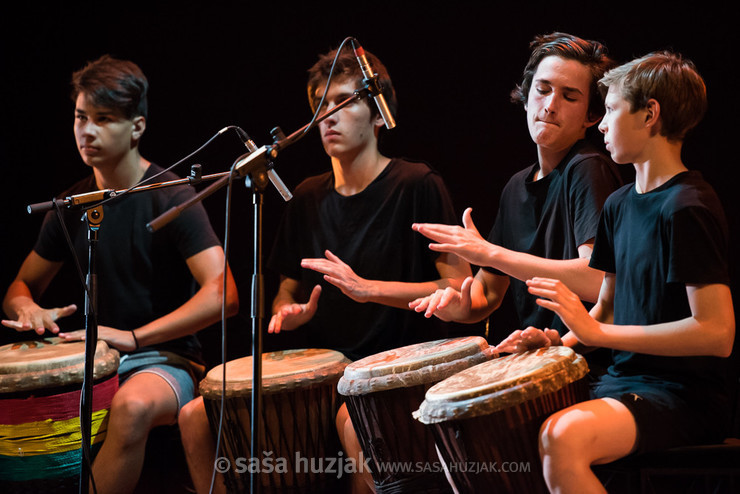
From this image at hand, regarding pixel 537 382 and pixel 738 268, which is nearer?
pixel 537 382

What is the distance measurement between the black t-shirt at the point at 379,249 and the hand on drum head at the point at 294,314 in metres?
0.21

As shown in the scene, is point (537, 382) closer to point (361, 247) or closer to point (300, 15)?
point (361, 247)

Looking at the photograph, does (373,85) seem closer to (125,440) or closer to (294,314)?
(294,314)

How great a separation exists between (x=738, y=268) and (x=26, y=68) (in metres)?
3.54

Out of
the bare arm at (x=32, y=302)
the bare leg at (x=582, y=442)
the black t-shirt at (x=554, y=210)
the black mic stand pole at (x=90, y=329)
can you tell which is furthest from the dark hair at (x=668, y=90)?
the bare arm at (x=32, y=302)

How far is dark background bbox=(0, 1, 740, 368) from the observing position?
3.22 m

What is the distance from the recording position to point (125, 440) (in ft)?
8.87

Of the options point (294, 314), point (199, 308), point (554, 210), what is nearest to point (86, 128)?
point (199, 308)

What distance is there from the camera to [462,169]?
343cm

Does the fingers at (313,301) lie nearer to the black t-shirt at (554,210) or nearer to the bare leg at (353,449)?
the bare leg at (353,449)

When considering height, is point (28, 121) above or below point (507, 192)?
above

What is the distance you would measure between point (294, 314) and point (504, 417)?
4.01 feet

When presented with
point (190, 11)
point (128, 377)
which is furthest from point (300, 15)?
point (128, 377)

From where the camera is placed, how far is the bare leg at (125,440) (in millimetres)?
2697
